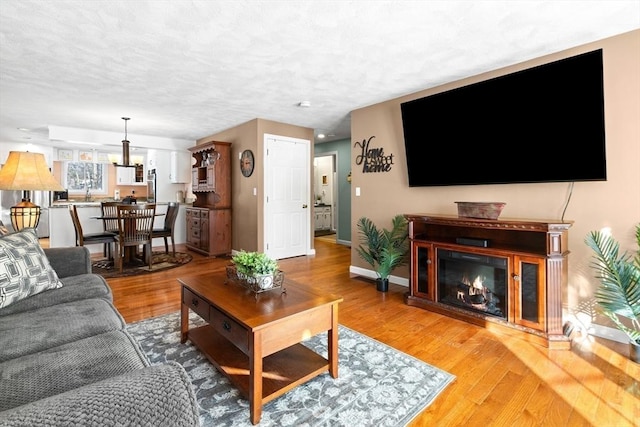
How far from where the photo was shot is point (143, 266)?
4.64 metres

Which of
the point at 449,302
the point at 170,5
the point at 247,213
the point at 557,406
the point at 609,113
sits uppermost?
the point at 170,5

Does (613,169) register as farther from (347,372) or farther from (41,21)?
(41,21)

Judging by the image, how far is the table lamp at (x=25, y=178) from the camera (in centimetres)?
293

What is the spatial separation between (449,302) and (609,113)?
1.94 metres

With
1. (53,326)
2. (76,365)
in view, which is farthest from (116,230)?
(76,365)

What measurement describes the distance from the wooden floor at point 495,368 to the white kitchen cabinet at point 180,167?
4.13m

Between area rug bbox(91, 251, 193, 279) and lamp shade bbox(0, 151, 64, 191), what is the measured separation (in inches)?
60.2

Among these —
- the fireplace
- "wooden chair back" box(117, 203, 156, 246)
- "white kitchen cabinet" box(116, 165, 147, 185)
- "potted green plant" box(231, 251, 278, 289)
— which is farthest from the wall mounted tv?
"white kitchen cabinet" box(116, 165, 147, 185)

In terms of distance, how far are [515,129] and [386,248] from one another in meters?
1.69

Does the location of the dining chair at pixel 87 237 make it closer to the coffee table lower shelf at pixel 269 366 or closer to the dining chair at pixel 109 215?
the dining chair at pixel 109 215

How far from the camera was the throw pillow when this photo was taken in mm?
1737

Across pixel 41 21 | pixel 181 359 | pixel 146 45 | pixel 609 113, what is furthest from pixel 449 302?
pixel 41 21

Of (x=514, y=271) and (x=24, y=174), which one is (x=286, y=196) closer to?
(x=24, y=174)

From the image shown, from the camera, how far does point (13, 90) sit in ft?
11.9
